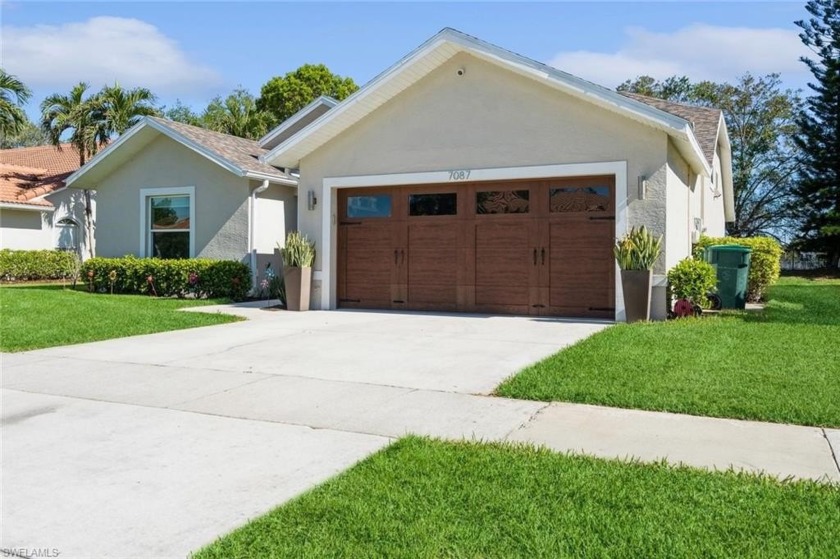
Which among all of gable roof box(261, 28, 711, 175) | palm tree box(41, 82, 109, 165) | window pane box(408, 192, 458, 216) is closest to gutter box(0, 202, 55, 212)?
palm tree box(41, 82, 109, 165)

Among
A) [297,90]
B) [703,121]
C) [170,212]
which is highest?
[297,90]

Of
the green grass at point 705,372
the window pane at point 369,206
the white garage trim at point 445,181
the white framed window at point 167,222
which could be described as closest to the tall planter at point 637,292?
the white garage trim at point 445,181

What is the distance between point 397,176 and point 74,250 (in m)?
17.8

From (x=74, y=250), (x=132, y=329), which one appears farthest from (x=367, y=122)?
(x=74, y=250)

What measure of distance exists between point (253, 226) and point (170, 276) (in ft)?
7.68

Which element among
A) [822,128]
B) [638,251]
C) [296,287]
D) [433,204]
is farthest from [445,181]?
[822,128]

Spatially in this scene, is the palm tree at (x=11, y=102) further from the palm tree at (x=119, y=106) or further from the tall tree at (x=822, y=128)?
the tall tree at (x=822, y=128)

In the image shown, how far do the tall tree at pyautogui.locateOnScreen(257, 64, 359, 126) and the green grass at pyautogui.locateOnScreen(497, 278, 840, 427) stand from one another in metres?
34.0

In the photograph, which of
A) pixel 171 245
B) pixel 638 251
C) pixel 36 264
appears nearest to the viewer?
pixel 638 251

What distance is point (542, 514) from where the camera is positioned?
10.1 ft

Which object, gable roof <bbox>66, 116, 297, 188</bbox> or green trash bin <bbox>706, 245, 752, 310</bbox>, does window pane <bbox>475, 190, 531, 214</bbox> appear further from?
gable roof <bbox>66, 116, 297, 188</bbox>

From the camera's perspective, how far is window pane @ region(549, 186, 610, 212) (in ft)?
37.2

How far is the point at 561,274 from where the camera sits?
11609 millimetres

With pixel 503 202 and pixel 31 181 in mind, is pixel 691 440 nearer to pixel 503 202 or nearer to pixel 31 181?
pixel 503 202
